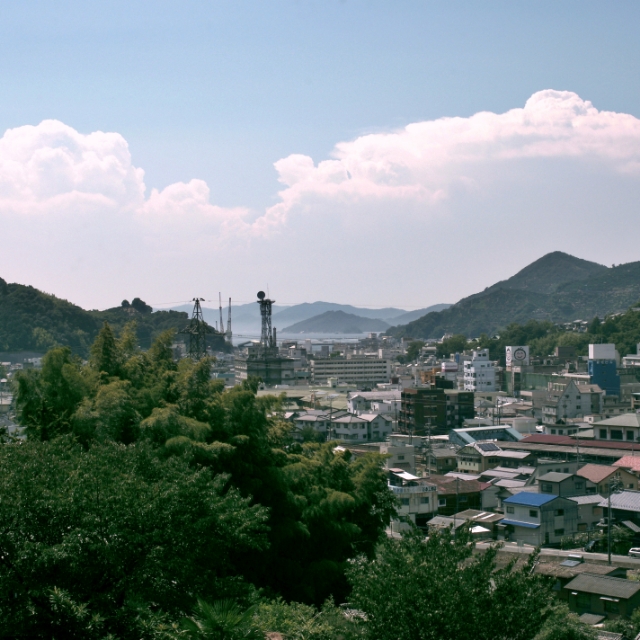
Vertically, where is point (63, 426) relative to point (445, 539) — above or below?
above

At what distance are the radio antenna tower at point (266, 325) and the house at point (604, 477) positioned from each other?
20.8 meters

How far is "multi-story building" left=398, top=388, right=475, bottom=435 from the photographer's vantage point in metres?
20.8

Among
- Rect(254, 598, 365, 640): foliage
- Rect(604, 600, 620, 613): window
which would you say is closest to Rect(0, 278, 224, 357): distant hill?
Rect(604, 600, 620, 613): window

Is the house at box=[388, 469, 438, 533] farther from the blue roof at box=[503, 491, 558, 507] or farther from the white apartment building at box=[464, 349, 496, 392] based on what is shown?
the white apartment building at box=[464, 349, 496, 392]

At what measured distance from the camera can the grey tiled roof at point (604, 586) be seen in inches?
293

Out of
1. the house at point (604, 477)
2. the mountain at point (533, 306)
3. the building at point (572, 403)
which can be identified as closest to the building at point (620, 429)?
the building at point (572, 403)

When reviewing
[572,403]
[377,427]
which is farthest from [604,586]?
[572,403]

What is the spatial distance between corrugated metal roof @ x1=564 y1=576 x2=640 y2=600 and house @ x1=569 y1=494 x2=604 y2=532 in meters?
3.29

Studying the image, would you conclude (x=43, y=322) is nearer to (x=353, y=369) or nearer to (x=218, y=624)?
(x=353, y=369)

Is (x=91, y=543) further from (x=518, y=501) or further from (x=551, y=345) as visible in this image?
(x=551, y=345)

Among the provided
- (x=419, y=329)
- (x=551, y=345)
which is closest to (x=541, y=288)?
(x=419, y=329)

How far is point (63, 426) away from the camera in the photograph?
5324 millimetres

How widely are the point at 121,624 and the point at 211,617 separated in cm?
36

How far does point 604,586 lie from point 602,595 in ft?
0.50
